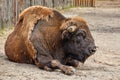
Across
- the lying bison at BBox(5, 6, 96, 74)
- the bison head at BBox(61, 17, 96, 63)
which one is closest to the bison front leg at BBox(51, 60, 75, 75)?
the lying bison at BBox(5, 6, 96, 74)

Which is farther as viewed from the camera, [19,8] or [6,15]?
[19,8]

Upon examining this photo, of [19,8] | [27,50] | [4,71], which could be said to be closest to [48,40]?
[27,50]

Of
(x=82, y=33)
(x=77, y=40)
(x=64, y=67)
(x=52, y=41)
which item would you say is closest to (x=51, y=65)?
(x=64, y=67)

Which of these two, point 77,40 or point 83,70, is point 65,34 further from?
point 83,70

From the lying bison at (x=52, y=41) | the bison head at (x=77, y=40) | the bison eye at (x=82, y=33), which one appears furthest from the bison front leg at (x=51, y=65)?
the bison eye at (x=82, y=33)

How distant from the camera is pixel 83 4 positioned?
2630 centimetres

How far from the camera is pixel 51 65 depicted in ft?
21.7

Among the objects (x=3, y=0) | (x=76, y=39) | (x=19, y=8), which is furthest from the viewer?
(x=19, y=8)

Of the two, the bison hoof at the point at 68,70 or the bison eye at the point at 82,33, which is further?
the bison eye at the point at 82,33

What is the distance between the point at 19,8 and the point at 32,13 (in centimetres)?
693

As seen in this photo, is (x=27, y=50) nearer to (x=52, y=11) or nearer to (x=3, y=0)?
(x=52, y=11)

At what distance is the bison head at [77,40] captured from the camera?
22.0 feet

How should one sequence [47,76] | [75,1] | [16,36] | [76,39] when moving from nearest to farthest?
[47,76] < [76,39] < [16,36] < [75,1]

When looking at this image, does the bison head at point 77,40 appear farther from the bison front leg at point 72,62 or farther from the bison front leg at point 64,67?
the bison front leg at point 64,67
